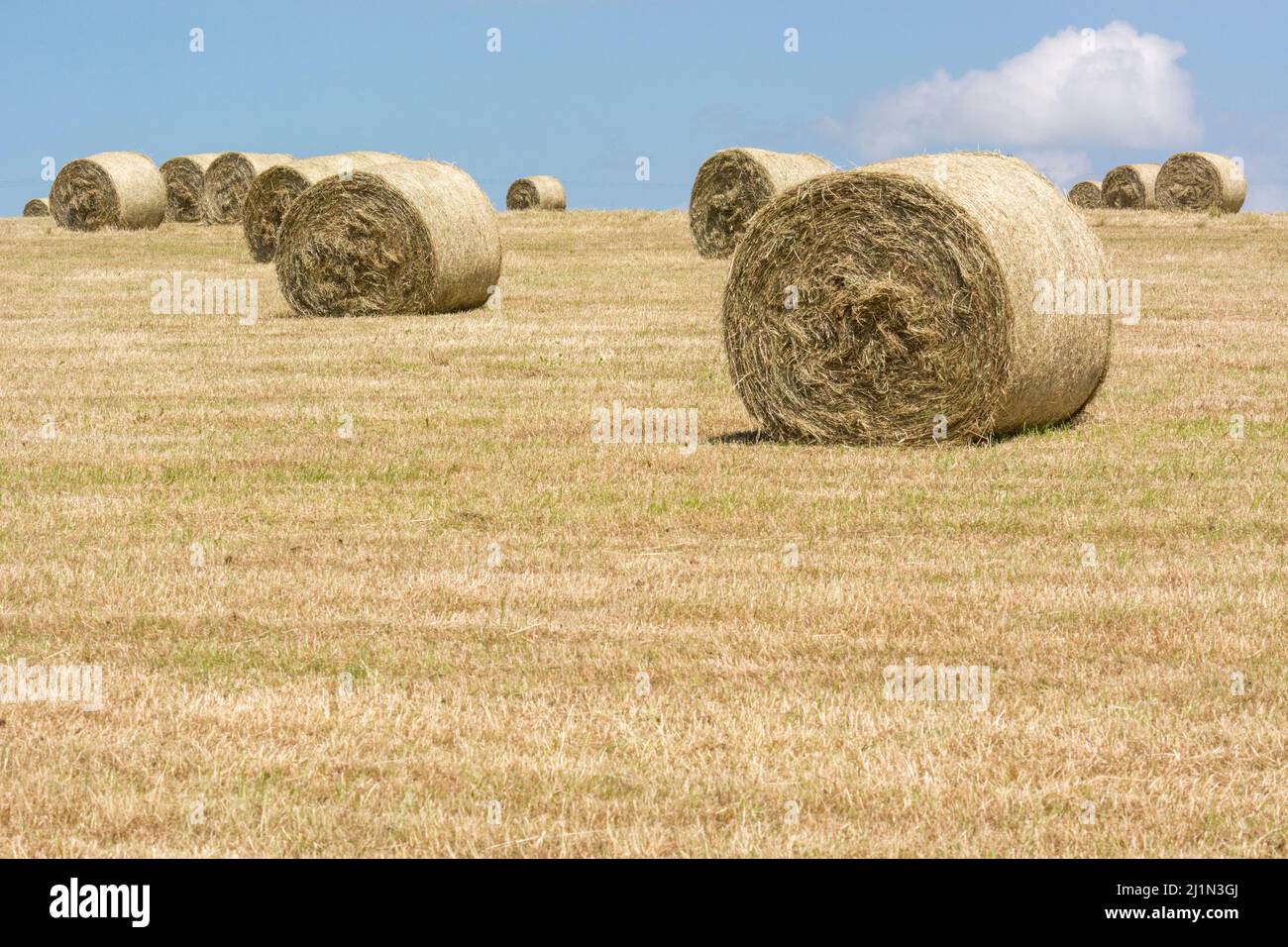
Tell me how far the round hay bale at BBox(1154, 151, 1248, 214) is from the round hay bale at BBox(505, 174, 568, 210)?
17945mm

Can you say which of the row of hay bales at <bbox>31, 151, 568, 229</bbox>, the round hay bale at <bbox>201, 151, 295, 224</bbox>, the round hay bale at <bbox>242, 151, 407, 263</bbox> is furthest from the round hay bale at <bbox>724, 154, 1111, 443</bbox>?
the round hay bale at <bbox>201, 151, 295, 224</bbox>

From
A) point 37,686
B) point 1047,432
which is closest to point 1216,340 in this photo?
point 1047,432

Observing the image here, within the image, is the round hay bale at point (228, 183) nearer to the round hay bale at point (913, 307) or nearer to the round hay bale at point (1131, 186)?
the round hay bale at point (1131, 186)

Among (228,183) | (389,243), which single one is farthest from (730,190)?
(228,183)

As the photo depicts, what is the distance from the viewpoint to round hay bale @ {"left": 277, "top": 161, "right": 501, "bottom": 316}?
23016 millimetres

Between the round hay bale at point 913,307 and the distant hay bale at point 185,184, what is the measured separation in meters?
31.8

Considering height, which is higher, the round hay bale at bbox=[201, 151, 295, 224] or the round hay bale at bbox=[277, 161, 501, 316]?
the round hay bale at bbox=[201, 151, 295, 224]

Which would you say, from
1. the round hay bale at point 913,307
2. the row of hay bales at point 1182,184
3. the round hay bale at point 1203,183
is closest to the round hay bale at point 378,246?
the round hay bale at point 913,307

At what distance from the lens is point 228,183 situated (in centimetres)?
4184

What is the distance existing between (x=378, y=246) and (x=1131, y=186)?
107ft

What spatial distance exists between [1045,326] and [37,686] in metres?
8.53

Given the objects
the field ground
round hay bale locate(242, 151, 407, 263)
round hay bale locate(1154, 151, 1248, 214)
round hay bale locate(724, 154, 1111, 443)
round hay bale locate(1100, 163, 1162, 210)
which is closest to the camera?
the field ground

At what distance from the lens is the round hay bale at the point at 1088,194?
51.5 metres

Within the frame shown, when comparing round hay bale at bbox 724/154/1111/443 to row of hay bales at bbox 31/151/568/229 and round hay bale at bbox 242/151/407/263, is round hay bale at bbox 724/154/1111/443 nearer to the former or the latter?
round hay bale at bbox 242/151/407/263
